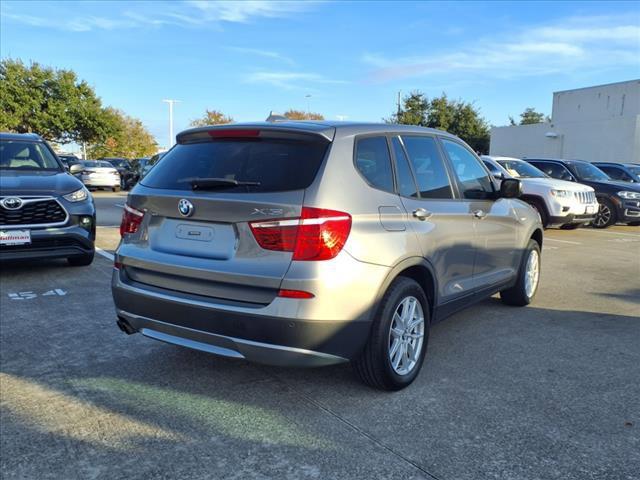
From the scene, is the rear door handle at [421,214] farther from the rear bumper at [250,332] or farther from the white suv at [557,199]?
the white suv at [557,199]

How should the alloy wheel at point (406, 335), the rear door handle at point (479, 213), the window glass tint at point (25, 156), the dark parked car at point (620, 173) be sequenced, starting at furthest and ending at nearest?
1. the dark parked car at point (620, 173)
2. the window glass tint at point (25, 156)
3. the rear door handle at point (479, 213)
4. the alloy wheel at point (406, 335)

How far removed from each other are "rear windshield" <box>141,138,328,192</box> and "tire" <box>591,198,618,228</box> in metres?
13.0

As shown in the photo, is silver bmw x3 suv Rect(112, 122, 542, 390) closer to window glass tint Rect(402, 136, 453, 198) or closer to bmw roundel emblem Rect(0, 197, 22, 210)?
window glass tint Rect(402, 136, 453, 198)

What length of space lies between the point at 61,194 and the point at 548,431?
6071 mm

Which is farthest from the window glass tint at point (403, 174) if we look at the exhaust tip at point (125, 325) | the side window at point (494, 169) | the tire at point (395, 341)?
the side window at point (494, 169)

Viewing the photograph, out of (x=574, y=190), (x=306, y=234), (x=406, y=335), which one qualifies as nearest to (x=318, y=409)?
(x=406, y=335)

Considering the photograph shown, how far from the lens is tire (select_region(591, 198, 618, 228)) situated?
46.6ft

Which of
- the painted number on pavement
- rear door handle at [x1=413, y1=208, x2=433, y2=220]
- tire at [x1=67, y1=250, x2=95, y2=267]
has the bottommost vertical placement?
the painted number on pavement

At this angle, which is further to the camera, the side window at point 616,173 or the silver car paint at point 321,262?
the side window at point 616,173

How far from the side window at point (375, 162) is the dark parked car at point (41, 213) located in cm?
469

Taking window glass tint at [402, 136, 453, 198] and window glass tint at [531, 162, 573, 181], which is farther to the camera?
window glass tint at [531, 162, 573, 181]

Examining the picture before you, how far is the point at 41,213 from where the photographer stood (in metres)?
6.70

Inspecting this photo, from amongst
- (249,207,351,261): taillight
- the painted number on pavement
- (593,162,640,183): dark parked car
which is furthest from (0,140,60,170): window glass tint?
(593,162,640,183): dark parked car

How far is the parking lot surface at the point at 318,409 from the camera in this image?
2787 mm
